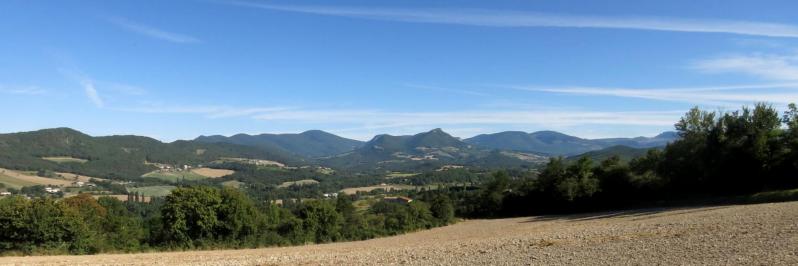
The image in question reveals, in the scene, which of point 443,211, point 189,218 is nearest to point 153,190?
point 443,211

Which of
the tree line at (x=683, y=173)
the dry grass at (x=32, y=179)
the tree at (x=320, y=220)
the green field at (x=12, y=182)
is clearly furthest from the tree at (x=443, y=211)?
the dry grass at (x=32, y=179)

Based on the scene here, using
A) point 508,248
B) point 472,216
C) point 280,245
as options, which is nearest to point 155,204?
point 472,216

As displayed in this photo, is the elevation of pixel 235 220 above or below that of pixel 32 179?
above

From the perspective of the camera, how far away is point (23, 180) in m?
173

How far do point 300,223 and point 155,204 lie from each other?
101 m

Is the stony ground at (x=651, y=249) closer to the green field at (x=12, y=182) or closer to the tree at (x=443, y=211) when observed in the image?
the tree at (x=443, y=211)

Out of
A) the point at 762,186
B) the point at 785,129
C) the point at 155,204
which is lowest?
the point at 155,204

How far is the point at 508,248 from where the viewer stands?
81.3 ft

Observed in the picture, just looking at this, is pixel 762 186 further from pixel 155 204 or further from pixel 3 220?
pixel 155 204

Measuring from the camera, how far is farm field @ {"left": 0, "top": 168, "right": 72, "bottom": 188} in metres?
166

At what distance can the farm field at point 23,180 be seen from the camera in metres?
166

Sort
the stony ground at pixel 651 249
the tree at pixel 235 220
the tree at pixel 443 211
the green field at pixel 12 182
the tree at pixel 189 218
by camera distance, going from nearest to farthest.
A: the stony ground at pixel 651 249
the tree at pixel 189 218
the tree at pixel 235 220
the tree at pixel 443 211
the green field at pixel 12 182

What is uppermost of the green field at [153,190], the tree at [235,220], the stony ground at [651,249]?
the stony ground at [651,249]

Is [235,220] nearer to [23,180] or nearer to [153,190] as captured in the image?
[153,190]
